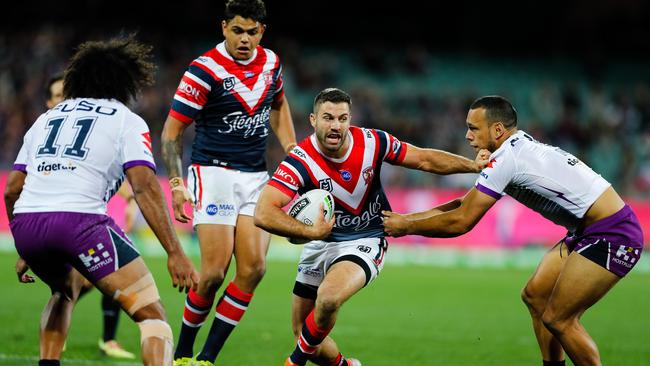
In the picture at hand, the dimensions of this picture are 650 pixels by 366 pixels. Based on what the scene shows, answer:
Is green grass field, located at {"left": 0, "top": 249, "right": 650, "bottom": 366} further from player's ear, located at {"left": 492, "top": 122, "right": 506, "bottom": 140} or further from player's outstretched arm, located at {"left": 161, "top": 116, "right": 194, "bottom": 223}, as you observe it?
player's ear, located at {"left": 492, "top": 122, "right": 506, "bottom": 140}

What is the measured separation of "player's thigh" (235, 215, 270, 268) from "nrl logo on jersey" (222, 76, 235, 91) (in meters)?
1.13

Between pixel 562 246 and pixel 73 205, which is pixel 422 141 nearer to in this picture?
pixel 562 246

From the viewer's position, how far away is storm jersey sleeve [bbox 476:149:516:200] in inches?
275

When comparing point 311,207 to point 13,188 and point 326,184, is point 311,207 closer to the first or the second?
point 326,184

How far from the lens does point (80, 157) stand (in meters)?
5.94

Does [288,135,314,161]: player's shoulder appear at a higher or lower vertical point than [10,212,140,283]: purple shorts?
higher

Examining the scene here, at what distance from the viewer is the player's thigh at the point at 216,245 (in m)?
7.86

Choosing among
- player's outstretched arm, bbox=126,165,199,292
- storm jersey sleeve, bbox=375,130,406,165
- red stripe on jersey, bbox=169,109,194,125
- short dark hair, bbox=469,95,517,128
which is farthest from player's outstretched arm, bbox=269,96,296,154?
player's outstretched arm, bbox=126,165,199,292

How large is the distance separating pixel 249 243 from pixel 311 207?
105 centimetres

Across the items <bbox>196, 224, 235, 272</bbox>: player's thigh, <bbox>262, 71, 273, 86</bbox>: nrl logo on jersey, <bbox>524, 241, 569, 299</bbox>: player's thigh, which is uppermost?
<bbox>262, 71, 273, 86</bbox>: nrl logo on jersey

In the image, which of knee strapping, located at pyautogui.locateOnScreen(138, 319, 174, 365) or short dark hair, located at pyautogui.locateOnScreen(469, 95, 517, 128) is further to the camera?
short dark hair, located at pyautogui.locateOnScreen(469, 95, 517, 128)

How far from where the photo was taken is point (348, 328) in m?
11.7

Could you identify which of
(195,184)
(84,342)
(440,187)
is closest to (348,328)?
(84,342)

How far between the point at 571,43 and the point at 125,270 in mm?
25605
